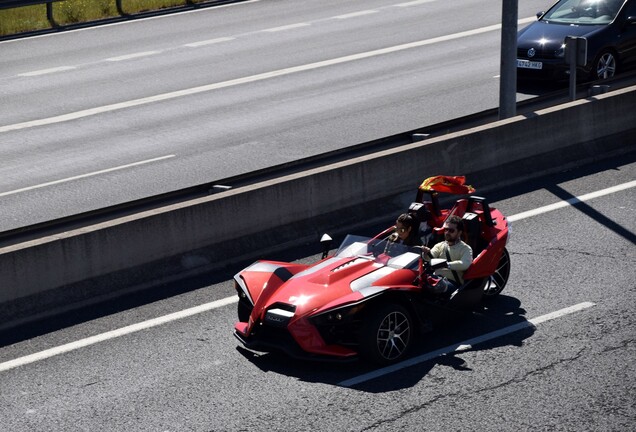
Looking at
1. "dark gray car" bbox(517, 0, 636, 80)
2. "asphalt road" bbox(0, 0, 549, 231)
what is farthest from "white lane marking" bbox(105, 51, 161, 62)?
"dark gray car" bbox(517, 0, 636, 80)

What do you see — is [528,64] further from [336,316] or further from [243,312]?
[336,316]

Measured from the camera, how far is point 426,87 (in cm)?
2091

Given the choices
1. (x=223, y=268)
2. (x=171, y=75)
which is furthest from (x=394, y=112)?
(x=223, y=268)

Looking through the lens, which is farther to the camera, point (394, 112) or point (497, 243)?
point (394, 112)

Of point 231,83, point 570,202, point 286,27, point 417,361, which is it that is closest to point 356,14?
point 286,27

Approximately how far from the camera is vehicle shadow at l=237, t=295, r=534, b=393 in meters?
9.80

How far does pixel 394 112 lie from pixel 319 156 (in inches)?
169

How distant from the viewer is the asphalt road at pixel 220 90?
16.9 m

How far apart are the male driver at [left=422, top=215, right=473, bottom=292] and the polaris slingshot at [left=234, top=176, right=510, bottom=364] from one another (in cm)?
9

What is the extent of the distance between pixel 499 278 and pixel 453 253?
879mm

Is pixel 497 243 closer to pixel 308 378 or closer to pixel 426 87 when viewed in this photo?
pixel 308 378

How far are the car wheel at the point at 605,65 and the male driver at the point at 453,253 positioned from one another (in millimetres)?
9858

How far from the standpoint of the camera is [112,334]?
1103 cm

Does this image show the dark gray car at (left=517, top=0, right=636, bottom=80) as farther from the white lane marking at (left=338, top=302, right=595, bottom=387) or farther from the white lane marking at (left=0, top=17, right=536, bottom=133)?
the white lane marking at (left=338, top=302, right=595, bottom=387)
